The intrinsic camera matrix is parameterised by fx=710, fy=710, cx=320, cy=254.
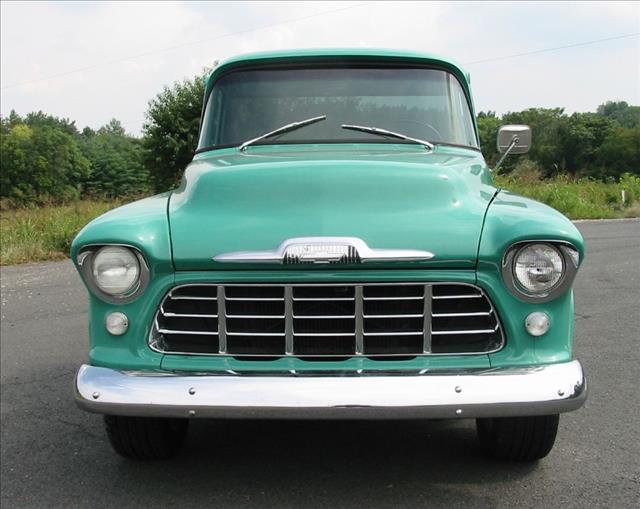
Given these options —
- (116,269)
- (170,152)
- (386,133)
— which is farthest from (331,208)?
(170,152)

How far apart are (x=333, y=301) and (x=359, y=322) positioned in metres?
0.12

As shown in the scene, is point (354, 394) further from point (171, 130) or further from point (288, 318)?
point (171, 130)

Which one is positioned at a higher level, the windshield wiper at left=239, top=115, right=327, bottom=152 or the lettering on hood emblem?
the windshield wiper at left=239, top=115, right=327, bottom=152

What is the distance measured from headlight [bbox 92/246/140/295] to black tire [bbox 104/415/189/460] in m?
0.63

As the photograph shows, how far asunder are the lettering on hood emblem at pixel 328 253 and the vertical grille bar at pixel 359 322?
0.13m

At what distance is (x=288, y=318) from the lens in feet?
8.36

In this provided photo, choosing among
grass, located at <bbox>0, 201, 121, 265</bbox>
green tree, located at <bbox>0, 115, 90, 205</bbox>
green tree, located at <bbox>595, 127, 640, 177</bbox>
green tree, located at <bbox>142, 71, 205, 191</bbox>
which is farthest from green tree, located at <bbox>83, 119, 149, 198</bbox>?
grass, located at <bbox>0, 201, 121, 265</bbox>

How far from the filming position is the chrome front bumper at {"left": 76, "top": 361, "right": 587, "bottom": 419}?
2.35 metres

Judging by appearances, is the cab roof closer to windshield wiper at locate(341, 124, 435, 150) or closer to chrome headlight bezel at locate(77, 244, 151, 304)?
windshield wiper at locate(341, 124, 435, 150)

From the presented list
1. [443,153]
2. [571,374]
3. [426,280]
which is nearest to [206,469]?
[426,280]

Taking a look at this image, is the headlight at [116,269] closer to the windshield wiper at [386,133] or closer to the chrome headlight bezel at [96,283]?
the chrome headlight bezel at [96,283]

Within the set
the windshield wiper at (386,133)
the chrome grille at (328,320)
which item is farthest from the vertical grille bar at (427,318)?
the windshield wiper at (386,133)

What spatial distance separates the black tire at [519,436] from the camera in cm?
287

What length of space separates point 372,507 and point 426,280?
0.93 m
